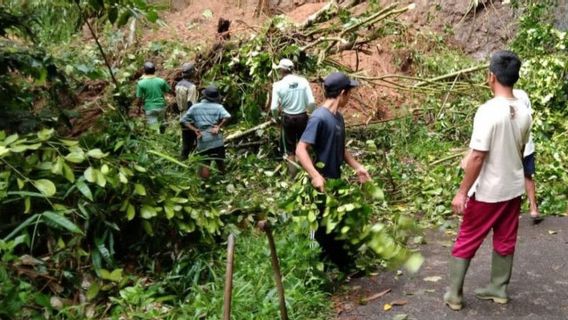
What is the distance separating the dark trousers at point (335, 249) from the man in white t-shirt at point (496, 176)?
3.33ft

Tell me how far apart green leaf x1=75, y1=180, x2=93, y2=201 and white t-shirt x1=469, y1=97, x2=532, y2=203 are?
9.58 ft

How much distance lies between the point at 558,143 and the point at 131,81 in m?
7.94

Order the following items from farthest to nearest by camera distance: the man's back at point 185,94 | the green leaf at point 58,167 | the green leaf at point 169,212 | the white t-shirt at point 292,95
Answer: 1. the man's back at point 185,94
2. the white t-shirt at point 292,95
3. the green leaf at point 169,212
4. the green leaf at point 58,167

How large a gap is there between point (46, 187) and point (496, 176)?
10.9ft

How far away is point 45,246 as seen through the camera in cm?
499

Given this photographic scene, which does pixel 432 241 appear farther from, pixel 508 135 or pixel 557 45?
pixel 557 45

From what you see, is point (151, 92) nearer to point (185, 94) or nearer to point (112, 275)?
point (185, 94)

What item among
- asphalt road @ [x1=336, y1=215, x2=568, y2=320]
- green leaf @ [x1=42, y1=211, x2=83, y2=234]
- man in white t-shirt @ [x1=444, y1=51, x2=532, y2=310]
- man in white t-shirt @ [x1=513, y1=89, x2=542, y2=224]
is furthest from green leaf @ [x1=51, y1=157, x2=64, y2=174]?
man in white t-shirt @ [x1=513, y1=89, x2=542, y2=224]

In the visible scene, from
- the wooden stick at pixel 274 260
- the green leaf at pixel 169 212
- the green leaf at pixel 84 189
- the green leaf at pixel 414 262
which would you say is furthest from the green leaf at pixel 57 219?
the green leaf at pixel 414 262

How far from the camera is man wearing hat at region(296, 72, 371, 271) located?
4699 mm

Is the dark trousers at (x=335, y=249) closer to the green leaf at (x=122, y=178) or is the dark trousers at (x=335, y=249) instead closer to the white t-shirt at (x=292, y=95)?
the green leaf at (x=122, y=178)

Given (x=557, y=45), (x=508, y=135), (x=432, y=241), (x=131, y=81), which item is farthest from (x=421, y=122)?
(x=508, y=135)

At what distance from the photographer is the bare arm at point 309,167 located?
4566mm

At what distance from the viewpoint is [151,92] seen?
30.8 ft
